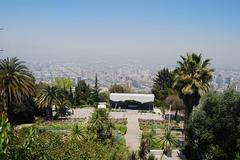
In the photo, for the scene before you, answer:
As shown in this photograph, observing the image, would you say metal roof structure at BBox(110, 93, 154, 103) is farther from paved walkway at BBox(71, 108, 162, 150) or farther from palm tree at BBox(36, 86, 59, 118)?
palm tree at BBox(36, 86, 59, 118)

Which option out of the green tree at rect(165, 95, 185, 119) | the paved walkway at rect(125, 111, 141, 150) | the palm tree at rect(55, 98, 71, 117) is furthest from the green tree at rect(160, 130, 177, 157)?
the palm tree at rect(55, 98, 71, 117)

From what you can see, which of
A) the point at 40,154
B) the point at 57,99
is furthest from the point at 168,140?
the point at 57,99

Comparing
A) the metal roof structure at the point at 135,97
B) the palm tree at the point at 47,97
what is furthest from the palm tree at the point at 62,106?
the metal roof structure at the point at 135,97

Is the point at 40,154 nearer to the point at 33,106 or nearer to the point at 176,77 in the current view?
the point at 176,77

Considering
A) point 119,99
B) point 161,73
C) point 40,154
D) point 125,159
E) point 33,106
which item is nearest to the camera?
point 40,154

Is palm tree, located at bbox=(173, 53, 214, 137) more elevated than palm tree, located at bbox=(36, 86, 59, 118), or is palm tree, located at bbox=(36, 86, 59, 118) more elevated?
palm tree, located at bbox=(173, 53, 214, 137)

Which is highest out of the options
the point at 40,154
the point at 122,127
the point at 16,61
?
the point at 16,61

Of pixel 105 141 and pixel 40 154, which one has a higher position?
pixel 40 154
